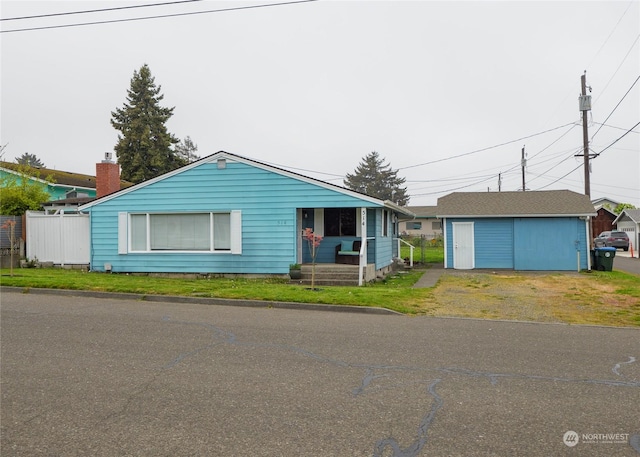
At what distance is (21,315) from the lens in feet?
29.7

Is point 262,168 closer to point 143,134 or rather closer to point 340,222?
point 340,222

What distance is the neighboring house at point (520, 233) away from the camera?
21828mm

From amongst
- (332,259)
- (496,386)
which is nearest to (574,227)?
(332,259)

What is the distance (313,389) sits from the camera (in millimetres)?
5062

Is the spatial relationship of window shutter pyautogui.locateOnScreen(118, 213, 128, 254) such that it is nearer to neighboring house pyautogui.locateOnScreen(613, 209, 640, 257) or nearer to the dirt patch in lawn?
the dirt patch in lawn

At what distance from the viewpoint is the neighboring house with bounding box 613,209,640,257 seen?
41344 millimetres

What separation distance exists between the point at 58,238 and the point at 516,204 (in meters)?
19.8

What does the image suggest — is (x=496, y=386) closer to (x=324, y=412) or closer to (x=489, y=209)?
(x=324, y=412)

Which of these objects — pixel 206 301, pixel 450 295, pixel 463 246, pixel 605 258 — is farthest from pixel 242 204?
pixel 605 258

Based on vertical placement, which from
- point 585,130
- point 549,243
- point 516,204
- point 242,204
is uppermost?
point 585,130

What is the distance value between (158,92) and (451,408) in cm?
5027

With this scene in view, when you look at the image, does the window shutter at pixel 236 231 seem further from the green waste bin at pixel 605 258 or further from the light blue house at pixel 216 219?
the green waste bin at pixel 605 258

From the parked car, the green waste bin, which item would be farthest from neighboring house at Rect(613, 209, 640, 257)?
the green waste bin

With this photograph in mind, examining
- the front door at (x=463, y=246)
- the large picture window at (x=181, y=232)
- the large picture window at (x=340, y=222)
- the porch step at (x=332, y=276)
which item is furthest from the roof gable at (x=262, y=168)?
the front door at (x=463, y=246)
